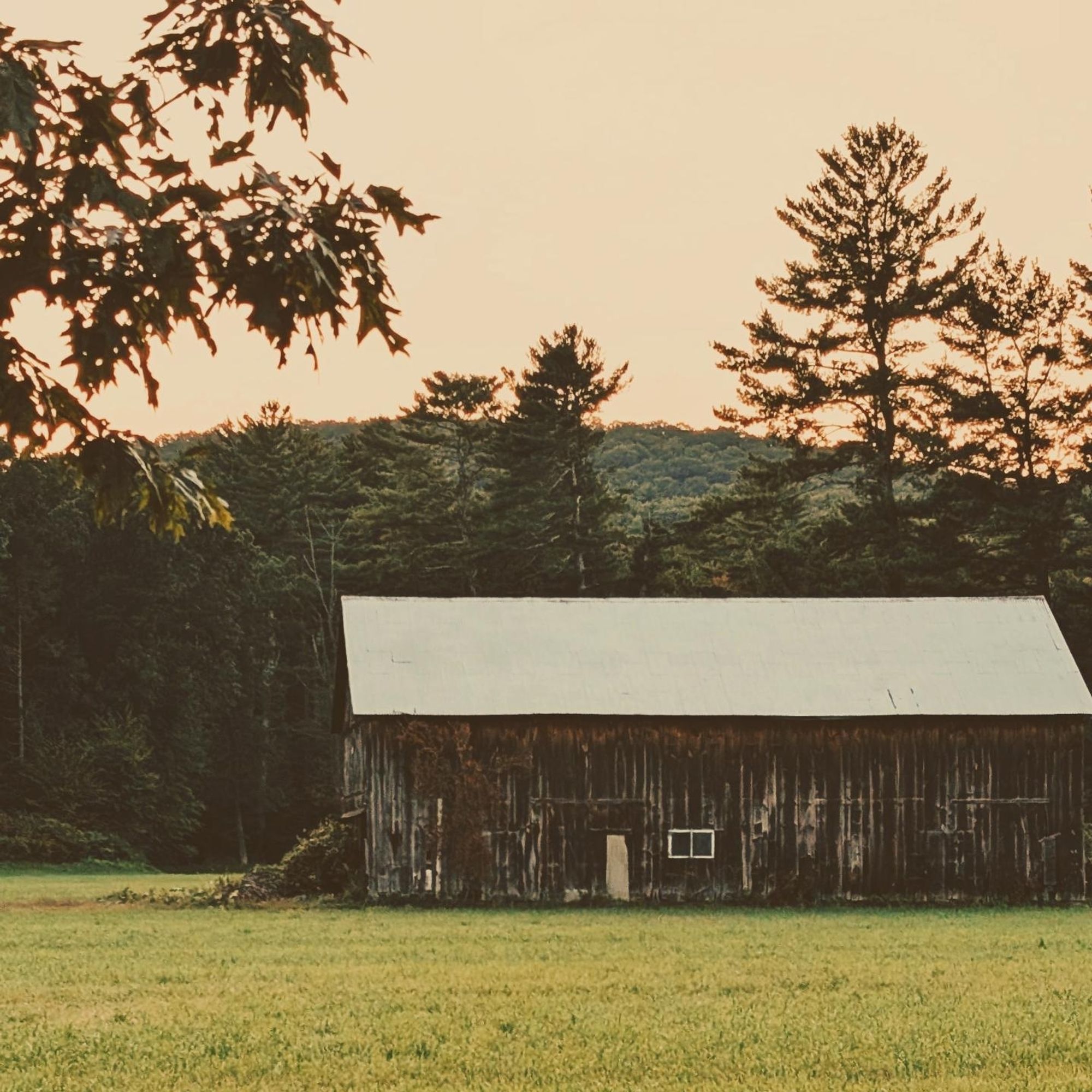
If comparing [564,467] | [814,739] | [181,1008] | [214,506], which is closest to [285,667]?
[564,467]

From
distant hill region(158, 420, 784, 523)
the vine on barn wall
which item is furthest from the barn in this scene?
distant hill region(158, 420, 784, 523)

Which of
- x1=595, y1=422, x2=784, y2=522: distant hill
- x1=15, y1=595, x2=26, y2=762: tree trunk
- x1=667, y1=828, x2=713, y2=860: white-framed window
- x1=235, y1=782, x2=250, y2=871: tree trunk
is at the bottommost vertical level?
x1=235, y1=782, x2=250, y2=871: tree trunk

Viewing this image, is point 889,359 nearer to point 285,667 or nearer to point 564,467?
point 564,467

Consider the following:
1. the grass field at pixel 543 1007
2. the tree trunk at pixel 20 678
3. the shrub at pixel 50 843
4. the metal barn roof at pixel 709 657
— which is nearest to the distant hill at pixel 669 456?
the tree trunk at pixel 20 678

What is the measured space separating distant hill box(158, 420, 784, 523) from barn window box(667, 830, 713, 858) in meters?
117

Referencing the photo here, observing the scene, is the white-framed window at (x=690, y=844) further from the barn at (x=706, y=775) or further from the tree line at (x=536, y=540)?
the tree line at (x=536, y=540)

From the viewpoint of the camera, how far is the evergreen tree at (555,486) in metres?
68.4

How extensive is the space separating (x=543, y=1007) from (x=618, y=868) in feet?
64.5

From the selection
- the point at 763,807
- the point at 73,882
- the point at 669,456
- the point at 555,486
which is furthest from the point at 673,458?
the point at 763,807

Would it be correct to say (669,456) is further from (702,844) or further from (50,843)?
(702,844)

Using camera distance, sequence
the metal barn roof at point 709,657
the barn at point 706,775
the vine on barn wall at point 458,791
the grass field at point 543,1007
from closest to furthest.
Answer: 1. the grass field at point 543,1007
2. the vine on barn wall at point 458,791
3. the barn at point 706,775
4. the metal barn roof at point 709,657

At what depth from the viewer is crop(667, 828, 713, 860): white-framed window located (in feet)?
119

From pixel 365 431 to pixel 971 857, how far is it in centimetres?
6342

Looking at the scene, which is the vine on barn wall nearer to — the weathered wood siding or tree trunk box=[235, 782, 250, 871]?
the weathered wood siding
